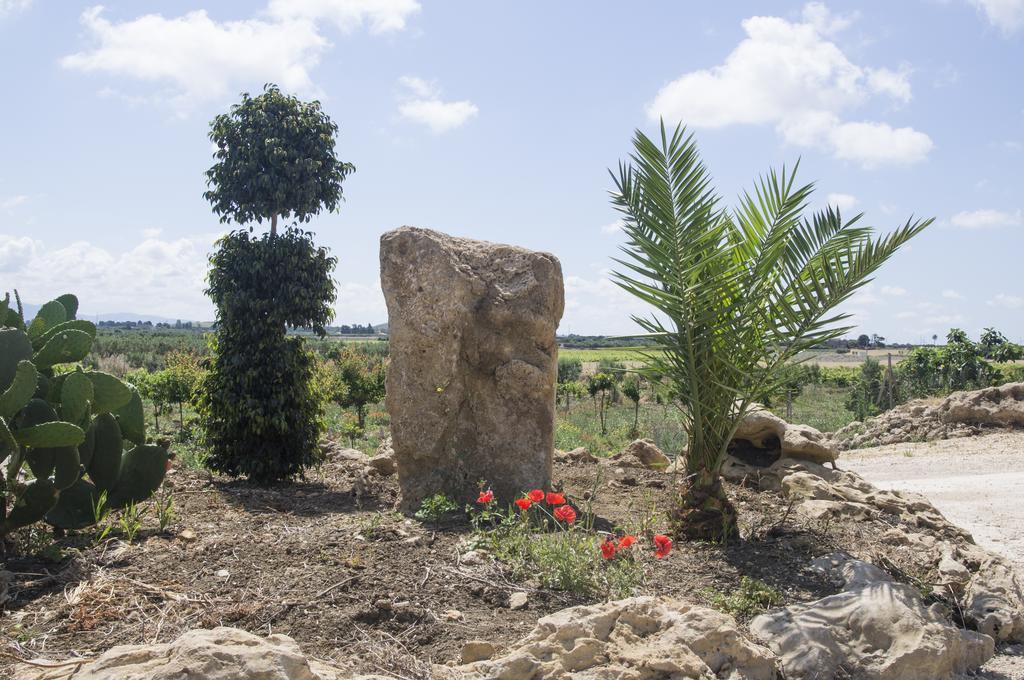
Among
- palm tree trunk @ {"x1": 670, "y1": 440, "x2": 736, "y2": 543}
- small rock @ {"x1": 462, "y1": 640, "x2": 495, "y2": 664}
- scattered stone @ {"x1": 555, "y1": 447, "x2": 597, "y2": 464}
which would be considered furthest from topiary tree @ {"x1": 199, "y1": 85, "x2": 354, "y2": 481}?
small rock @ {"x1": 462, "y1": 640, "x2": 495, "y2": 664}

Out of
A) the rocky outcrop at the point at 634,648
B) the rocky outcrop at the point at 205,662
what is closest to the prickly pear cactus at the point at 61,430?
the rocky outcrop at the point at 205,662

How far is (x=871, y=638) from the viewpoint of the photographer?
4.62 meters

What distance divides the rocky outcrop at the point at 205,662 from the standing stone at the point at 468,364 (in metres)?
3.86

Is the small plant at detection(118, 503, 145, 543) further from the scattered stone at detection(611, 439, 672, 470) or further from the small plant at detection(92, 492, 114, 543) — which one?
the scattered stone at detection(611, 439, 672, 470)

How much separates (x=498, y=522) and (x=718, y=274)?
2.62m

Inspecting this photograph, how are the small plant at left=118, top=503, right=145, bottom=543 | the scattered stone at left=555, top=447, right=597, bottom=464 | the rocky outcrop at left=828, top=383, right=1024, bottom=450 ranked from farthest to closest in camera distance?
1. the rocky outcrop at left=828, top=383, right=1024, bottom=450
2. the scattered stone at left=555, top=447, right=597, bottom=464
3. the small plant at left=118, top=503, right=145, bottom=543

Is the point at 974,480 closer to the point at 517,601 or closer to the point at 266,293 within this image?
the point at 517,601

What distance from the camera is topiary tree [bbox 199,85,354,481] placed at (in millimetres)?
9164

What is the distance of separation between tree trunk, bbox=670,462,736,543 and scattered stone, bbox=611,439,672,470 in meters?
3.70

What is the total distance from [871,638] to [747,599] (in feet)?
2.31

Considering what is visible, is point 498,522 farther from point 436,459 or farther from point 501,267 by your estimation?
A: point 501,267

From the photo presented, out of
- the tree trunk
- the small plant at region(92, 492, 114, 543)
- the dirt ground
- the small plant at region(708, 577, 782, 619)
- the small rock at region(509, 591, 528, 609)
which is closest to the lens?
the dirt ground

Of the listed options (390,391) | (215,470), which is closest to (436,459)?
(390,391)

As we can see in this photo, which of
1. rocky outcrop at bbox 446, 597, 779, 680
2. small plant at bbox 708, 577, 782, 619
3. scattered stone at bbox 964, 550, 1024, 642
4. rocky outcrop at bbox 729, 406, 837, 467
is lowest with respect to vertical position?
scattered stone at bbox 964, 550, 1024, 642
